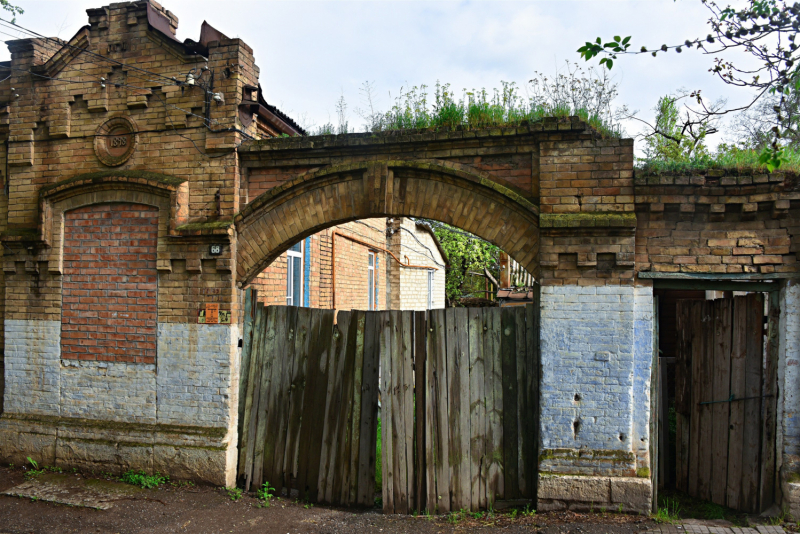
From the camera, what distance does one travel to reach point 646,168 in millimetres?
5137

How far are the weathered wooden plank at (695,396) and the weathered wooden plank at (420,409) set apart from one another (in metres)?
2.76

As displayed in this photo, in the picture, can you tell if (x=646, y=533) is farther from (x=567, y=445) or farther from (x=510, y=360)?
(x=510, y=360)

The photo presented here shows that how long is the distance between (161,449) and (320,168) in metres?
3.52

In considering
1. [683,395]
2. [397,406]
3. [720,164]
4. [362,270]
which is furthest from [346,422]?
[362,270]

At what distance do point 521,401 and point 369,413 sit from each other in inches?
61.3

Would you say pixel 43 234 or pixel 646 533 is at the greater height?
pixel 43 234

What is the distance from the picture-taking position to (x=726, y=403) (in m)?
Result: 5.28

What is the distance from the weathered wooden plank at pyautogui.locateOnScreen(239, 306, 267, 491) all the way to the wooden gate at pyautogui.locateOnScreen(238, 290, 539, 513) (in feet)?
0.04

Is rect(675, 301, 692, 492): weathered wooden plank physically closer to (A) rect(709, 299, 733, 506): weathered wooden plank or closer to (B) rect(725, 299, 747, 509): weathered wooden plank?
(A) rect(709, 299, 733, 506): weathered wooden plank

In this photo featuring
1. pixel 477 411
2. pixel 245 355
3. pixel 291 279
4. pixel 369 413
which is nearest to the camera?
pixel 477 411

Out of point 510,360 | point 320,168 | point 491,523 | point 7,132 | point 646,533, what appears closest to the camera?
point 646,533

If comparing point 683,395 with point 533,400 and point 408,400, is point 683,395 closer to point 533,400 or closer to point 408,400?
point 533,400

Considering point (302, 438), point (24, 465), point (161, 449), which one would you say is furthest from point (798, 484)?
point (24, 465)

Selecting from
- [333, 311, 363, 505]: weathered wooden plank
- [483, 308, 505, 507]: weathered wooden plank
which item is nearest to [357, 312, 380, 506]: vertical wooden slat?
[333, 311, 363, 505]: weathered wooden plank
